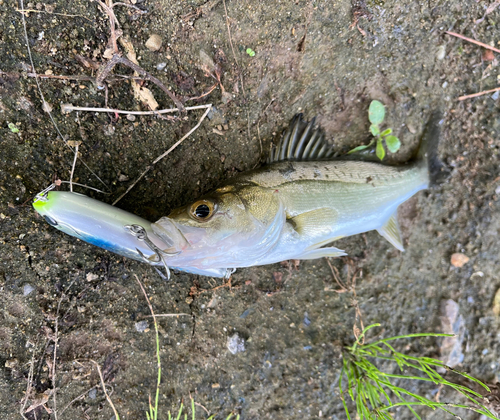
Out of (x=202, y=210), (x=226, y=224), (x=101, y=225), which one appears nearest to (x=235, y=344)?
(x=226, y=224)

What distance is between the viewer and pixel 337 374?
2.96m

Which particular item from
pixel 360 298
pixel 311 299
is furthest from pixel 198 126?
pixel 360 298

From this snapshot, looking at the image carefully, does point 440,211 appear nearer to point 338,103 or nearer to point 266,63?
point 338,103

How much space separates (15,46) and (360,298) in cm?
352

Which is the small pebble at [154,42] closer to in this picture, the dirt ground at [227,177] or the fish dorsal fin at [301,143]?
the dirt ground at [227,177]

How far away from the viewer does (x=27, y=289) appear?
236 cm

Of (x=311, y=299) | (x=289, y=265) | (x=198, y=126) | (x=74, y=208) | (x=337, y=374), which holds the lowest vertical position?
(x=337, y=374)

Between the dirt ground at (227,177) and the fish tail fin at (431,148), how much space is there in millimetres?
84

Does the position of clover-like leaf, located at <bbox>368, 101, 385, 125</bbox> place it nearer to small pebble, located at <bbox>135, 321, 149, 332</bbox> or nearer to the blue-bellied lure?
the blue-bellied lure

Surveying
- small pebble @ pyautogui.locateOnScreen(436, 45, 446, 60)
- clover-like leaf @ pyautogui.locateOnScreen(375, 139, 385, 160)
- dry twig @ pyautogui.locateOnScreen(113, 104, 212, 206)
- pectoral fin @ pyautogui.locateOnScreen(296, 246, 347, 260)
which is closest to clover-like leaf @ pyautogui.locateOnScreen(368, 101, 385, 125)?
clover-like leaf @ pyautogui.locateOnScreen(375, 139, 385, 160)

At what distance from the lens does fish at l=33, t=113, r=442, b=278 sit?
1.89 metres

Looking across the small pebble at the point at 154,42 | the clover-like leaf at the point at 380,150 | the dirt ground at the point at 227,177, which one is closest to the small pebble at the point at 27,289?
Answer: the dirt ground at the point at 227,177

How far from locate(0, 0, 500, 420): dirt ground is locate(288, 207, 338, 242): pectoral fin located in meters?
0.59

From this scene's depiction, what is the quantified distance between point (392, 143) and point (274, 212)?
57.1 inches
